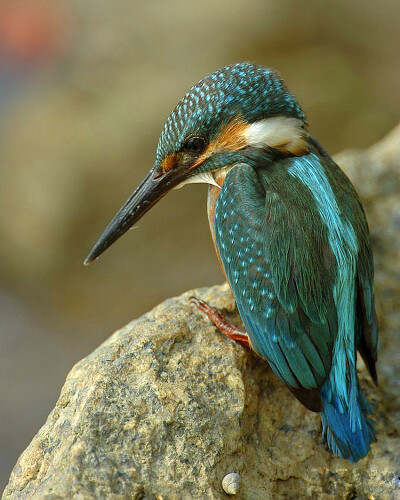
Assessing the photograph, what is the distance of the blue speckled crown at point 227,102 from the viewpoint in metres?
2.20

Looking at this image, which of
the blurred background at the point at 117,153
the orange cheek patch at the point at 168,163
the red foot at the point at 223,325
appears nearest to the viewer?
the red foot at the point at 223,325

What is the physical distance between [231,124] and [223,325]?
26.9 inches

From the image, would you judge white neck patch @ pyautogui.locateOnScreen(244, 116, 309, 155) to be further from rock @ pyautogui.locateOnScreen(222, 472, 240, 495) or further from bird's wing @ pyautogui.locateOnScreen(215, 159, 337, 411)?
rock @ pyautogui.locateOnScreen(222, 472, 240, 495)

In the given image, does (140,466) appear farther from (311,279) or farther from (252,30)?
(252,30)

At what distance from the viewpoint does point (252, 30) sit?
5.19m

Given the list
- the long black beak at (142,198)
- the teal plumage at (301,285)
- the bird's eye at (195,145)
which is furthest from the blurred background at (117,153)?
the teal plumage at (301,285)

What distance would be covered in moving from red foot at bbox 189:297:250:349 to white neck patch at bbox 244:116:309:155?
59 centimetres

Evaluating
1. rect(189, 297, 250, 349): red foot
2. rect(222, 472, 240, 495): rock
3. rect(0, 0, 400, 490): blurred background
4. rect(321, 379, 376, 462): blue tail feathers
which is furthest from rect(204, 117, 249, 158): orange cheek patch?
rect(0, 0, 400, 490): blurred background

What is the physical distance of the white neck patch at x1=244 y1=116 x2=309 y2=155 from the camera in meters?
2.23

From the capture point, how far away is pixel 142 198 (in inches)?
95.9

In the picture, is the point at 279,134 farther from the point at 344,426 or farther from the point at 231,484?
the point at 231,484

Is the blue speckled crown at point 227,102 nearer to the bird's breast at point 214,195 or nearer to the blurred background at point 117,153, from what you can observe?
the bird's breast at point 214,195

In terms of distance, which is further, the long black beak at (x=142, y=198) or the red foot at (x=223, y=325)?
the long black beak at (x=142, y=198)

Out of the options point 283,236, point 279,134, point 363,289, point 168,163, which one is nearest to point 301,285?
point 283,236
